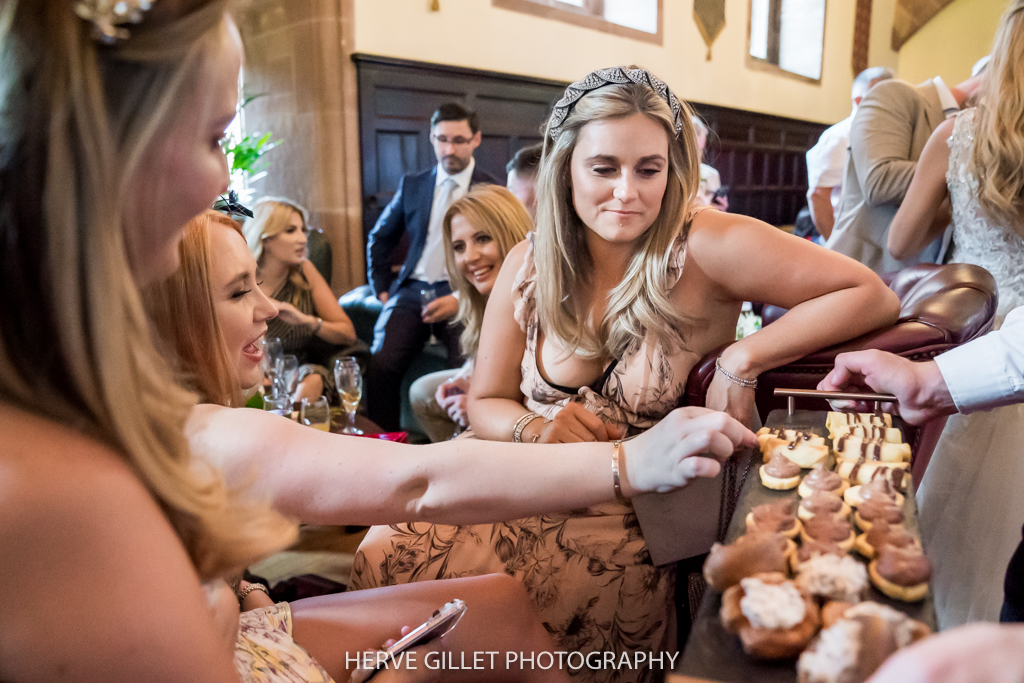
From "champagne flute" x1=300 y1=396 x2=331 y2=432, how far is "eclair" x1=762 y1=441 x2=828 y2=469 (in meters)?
1.44

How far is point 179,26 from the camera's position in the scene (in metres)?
0.55

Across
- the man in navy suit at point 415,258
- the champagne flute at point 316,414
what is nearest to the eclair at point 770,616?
the champagne flute at point 316,414

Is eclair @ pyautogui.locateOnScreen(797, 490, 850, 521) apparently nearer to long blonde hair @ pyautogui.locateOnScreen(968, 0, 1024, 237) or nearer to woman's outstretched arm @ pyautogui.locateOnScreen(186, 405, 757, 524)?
woman's outstretched arm @ pyautogui.locateOnScreen(186, 405, 757, 524)

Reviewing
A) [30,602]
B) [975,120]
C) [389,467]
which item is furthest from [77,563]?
[975,120]

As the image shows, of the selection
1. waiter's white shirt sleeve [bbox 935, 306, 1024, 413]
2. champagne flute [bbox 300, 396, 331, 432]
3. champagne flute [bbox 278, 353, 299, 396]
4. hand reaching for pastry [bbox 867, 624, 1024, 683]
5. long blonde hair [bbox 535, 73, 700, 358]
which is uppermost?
long blonde hair [bbox 535, 73, 700, 358]

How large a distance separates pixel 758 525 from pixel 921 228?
172cm

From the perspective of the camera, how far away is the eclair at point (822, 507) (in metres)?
0.82

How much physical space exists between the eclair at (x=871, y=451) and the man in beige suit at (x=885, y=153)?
6.30ft

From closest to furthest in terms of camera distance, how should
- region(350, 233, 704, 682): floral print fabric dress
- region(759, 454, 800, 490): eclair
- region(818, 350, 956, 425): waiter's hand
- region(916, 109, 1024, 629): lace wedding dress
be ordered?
region(759, 454, 800, 490): eclair < region(818, 350, 956, 425): waiter's hand < region(350, 233, 704, 682): floral print fabric dress < region(916, 109, 1024, 629): lace wedding dress

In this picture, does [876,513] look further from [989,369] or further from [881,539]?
[989,369]

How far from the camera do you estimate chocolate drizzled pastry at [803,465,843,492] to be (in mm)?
884

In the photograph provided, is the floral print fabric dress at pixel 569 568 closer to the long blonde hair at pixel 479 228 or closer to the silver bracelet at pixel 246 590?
the silver bracelet at pixel 246 590

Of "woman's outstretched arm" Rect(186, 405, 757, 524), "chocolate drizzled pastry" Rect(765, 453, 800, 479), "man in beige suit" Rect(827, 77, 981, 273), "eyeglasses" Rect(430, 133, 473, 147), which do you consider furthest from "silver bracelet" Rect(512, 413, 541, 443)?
"eyeglasses" Rect(430, 133, 473, 147)

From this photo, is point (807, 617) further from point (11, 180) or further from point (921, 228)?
point (921, 228)
